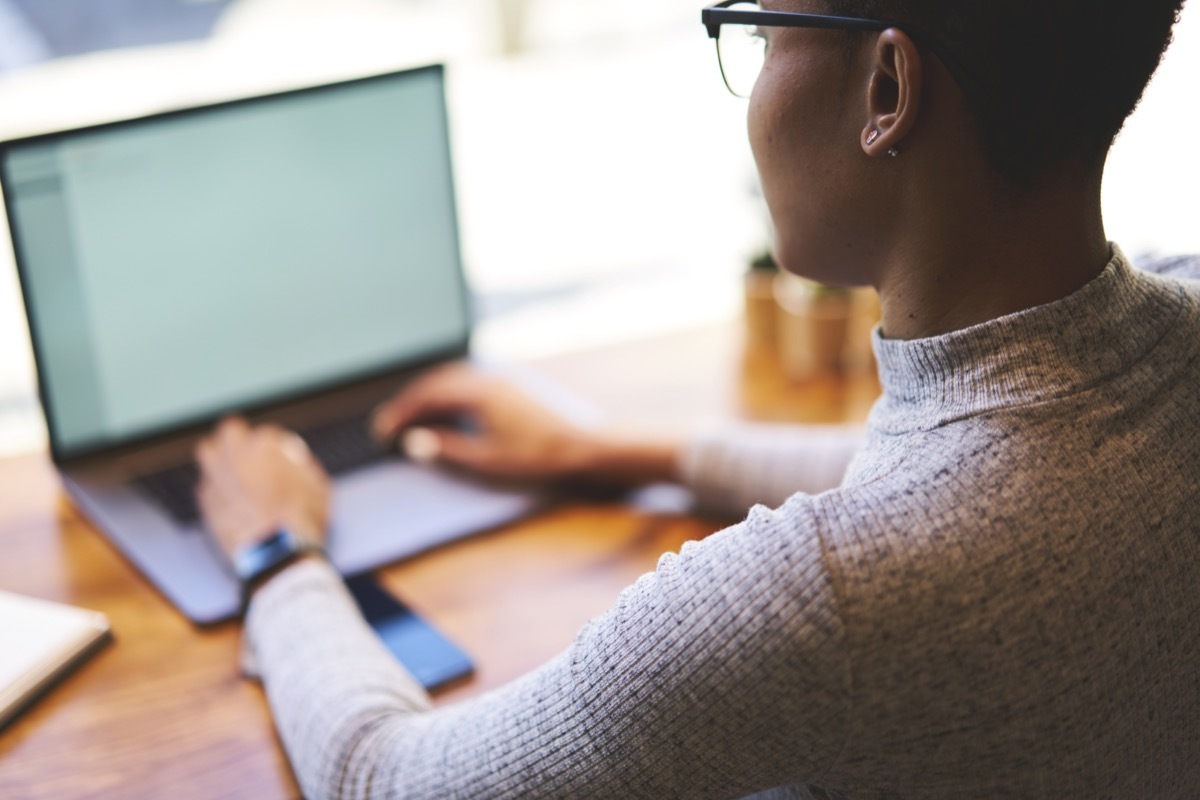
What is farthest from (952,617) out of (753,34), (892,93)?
(753,34)

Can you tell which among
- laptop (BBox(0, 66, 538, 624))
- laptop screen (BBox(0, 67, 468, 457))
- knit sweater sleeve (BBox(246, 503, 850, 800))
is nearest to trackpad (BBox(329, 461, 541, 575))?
laptop (BBox(0, 66, 538, 624))

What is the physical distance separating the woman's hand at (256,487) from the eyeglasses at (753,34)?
54 cm

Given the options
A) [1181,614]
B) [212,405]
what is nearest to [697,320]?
[212,405]

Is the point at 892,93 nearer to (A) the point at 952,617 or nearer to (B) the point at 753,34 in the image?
(B) the point at 753,34

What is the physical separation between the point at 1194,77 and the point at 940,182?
8.73 feet

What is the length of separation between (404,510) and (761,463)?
35 cm

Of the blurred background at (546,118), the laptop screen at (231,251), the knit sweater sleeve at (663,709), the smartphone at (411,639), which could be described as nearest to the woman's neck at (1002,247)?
the knit sweater sleeve at (663,709)

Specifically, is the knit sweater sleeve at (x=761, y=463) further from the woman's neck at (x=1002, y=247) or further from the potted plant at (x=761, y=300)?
the woman's neck at (x=1002, y=247)

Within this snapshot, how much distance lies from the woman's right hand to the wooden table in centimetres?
5

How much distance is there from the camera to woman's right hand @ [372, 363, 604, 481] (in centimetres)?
122

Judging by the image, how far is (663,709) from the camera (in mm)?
657

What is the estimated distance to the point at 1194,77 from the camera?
2934 millimetres

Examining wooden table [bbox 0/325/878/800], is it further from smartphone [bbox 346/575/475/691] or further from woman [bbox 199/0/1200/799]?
woman [bbox 199/0/1200/799]

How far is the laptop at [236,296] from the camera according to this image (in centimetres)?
112
